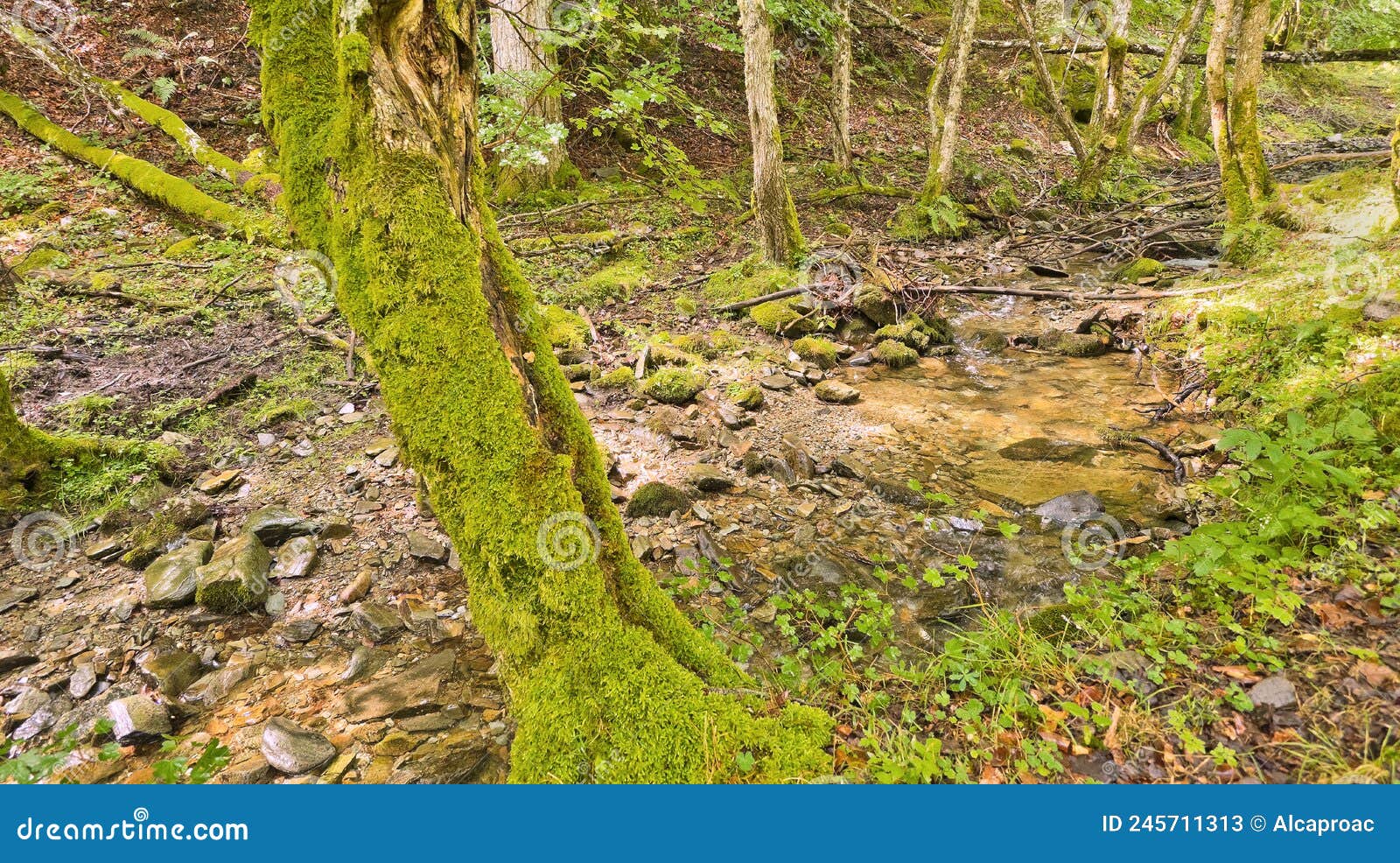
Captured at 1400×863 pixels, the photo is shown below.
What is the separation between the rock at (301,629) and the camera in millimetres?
3092

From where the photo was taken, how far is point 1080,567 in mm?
3535

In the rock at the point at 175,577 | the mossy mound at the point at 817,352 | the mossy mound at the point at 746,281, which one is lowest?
the rock at the point at 175,577

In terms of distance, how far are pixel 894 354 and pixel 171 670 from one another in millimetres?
6274

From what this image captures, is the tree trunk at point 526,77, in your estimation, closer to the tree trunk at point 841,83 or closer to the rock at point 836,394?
the rock at point 836,394

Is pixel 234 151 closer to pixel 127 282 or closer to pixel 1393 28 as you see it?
pixel 127 282

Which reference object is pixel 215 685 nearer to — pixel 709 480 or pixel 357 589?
pixel 357 589

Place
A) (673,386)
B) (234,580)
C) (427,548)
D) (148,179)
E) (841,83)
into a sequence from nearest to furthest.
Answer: (234,580)
(427,548)
(673,386)
(148,179)
(841,83)

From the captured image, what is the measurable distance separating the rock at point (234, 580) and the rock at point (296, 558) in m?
0.07

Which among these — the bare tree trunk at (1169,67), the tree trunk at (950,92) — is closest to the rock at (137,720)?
the tree trunk at (950,92)

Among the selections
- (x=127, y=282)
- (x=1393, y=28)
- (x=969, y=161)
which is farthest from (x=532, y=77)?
(x=1393, y=28)

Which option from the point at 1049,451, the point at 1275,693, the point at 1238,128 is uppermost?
the point at 1238,128

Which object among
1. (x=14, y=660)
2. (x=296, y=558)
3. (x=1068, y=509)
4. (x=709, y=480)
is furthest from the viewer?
(x=709, y=480)

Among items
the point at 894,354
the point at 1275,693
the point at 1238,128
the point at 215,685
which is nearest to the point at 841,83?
the point at 1238,128

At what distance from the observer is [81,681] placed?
2.76m
